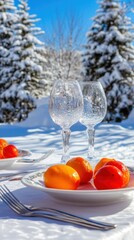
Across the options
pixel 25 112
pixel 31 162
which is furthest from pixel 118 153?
pixel 25 112

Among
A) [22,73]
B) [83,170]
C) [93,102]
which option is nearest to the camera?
[83,170]

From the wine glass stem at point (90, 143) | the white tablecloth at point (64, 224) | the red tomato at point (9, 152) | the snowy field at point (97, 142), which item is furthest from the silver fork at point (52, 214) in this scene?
the snowy field at point (97, 142)

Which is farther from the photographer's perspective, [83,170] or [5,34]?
[5,34]

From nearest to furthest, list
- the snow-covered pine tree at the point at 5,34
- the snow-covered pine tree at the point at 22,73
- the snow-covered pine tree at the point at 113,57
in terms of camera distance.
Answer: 1. the snow-covered pine tree at the point at 113,57
2. the snow-covered pine tree at the point at 22,73
3. the snow-covered pine tree at the point at 5,34

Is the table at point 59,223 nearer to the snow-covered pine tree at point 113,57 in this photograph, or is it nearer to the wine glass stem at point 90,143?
the wine glass stem at point 90,143

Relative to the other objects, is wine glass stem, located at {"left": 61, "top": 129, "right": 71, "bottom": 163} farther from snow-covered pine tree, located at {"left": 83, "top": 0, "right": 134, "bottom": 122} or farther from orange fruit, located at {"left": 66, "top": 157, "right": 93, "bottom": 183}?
snow-covered pine tree, located at {"left": 83, "top": 0, "right": 134, "bottom": 122}

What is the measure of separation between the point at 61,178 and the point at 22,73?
12.4 metres

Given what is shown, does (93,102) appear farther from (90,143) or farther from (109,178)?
(109,178)

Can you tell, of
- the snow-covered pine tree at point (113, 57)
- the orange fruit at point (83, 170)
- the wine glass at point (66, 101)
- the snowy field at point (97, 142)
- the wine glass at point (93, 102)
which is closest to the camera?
the orange fruit at point (83, 170)

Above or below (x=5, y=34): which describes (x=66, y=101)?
below

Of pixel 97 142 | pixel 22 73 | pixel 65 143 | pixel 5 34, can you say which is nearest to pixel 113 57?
pixel 22 73

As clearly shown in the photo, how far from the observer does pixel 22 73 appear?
12875 millimetres

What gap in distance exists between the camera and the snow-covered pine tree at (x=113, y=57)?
1144cm

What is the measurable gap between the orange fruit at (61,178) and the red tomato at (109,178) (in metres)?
0.05
